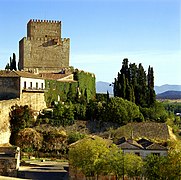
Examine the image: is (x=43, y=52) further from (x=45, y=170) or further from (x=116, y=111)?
(x=45, y=170)

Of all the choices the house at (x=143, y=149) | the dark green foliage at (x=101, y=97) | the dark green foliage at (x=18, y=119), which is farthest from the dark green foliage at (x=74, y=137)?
the house at (x=143, y=149)

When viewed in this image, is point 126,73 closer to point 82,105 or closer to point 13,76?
point 82,105

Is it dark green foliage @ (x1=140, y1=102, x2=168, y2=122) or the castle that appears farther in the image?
the castle

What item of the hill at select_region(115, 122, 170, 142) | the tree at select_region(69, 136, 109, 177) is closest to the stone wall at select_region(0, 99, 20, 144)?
the hill at select_region(115, 122, 170, 142)

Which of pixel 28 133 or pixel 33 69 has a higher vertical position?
pixel 33 69

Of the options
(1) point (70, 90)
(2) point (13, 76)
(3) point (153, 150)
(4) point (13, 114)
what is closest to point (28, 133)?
(4) point (13, 114)

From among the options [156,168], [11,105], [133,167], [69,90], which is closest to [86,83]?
[69,90]

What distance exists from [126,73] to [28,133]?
48.1 feet

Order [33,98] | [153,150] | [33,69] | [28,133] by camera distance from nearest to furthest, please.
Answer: [153,150] < [28,133] < [33,98] < [33,69]

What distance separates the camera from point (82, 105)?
47.5 meters

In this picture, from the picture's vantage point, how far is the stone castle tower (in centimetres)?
5497

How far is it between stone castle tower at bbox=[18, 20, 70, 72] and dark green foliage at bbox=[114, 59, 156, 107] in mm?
7275

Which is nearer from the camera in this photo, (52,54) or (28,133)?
(28,133)

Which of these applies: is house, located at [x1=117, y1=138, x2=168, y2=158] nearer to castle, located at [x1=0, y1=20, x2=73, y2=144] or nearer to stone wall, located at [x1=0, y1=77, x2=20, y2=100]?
stone wall, located at [x1=0, y1=77, x2=20, y2=100]
